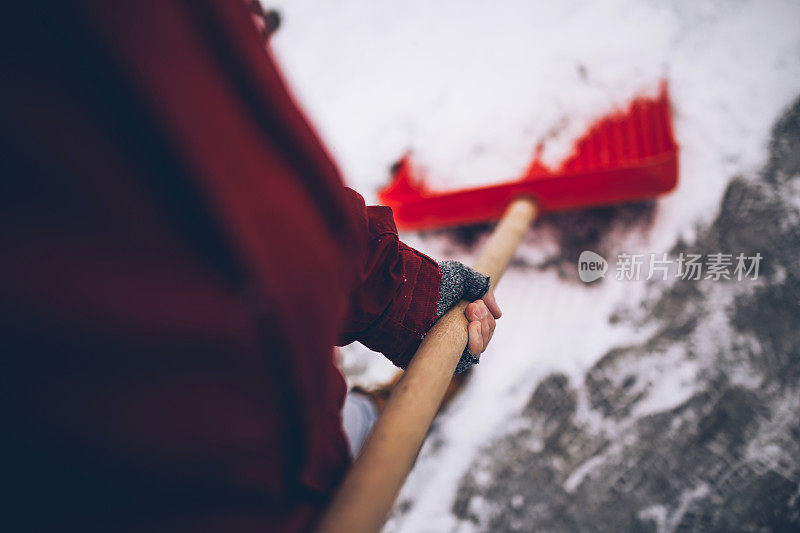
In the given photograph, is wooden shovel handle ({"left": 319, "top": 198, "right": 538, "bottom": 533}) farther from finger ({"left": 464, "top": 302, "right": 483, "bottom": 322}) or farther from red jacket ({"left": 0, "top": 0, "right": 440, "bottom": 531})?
red jacket ({"left": 0, "top": 0, "right": 440, "bottom": 531})

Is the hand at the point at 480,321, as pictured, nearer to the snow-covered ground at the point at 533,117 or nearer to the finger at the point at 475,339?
the finger at the point at 475,339

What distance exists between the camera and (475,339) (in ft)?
2.13

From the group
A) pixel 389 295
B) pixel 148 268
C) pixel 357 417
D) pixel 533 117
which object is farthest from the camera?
pixel 533 117

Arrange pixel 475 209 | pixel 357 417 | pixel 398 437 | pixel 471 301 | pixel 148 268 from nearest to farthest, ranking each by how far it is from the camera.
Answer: pixel 148 268 → pixel 398 437 → pixel 471 301 → pixel 357 417 → pixel 475 209

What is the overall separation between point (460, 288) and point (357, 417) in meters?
0.38

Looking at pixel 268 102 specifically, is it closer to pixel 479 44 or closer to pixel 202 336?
pixel 202 336

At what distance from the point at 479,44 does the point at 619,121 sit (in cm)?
63

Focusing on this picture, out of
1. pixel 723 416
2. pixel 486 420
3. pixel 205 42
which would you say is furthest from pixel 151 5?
pixel 723 416

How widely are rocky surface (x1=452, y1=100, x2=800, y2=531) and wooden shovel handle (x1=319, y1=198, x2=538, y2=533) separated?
532 millimetres

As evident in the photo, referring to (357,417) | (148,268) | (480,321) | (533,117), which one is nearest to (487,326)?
(480,321)

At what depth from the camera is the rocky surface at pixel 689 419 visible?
88 cm

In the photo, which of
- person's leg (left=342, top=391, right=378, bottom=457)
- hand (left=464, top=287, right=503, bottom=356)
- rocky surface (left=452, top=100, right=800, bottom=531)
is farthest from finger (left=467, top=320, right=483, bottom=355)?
rocky surface (left=452, top=100, right=800, bottom=531)

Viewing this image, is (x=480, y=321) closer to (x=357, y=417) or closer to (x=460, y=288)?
(x=460, y=288)

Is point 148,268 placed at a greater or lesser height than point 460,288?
lesser
